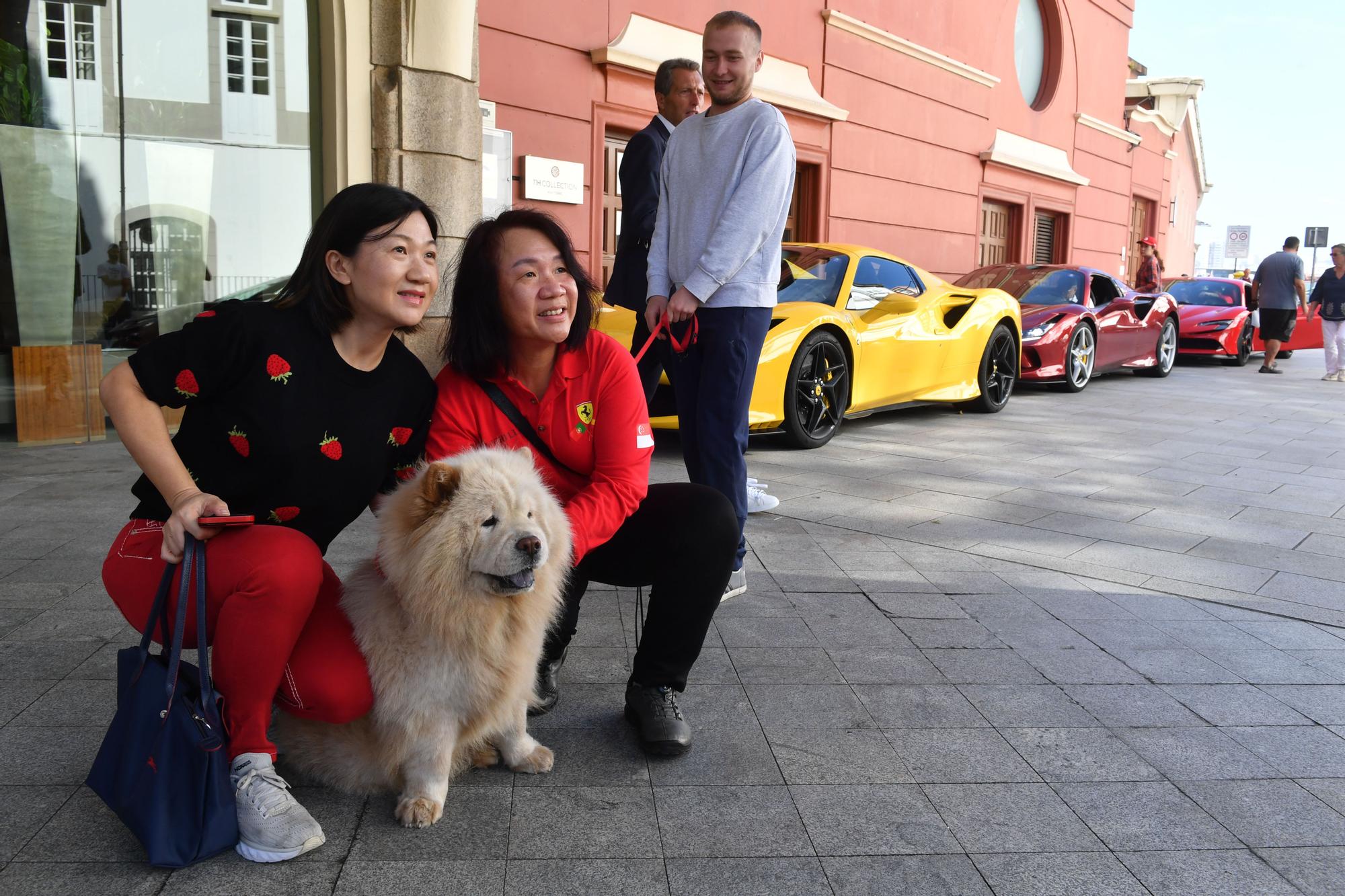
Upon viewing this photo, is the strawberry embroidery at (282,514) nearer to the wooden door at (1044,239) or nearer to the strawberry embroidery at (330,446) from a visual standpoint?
the strawberry embroidery at (330,446)

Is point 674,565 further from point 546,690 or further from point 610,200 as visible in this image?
point 610,200

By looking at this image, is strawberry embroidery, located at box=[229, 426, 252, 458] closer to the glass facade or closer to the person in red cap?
the glass facade

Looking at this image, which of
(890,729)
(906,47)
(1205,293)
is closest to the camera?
(890,729)

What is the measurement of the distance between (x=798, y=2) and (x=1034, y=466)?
8.06 m

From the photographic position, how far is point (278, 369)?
252 cm

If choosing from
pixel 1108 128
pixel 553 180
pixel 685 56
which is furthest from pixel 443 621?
pixel 1108 128

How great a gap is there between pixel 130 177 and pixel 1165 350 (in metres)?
14.6

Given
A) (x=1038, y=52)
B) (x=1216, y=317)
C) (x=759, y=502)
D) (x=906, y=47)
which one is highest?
(x=1038, y=52)

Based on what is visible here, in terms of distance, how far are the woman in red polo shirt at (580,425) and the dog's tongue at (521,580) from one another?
0.50m

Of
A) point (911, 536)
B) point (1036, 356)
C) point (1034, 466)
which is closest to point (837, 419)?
point (1034, 466)

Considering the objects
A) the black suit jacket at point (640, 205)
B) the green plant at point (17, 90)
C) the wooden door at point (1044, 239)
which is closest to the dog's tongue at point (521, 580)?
the black suit jacket at point (640, 205)

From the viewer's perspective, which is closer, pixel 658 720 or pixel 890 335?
pixel 658 720

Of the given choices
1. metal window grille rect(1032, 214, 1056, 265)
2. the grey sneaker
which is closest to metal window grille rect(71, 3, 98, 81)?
the grey sneaker

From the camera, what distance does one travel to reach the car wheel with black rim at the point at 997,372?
10.6 meters
